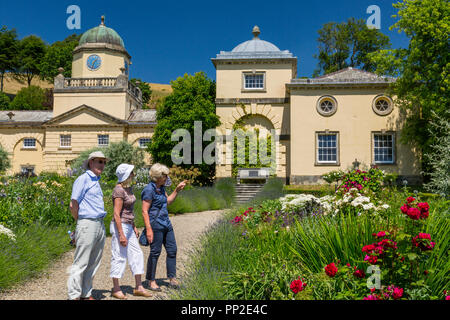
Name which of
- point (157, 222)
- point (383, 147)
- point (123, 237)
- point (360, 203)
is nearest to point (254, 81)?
point (383, 147)

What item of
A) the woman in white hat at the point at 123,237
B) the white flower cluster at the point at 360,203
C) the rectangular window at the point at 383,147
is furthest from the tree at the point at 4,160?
the white flower cluster at the point at 360,203

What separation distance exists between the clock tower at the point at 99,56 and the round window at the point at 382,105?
751 inches

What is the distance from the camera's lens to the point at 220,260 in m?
5.27

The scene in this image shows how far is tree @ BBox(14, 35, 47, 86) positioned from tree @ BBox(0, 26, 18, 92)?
26.5 inches

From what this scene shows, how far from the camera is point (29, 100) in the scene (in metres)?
45.2

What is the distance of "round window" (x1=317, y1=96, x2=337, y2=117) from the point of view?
23.1 metres

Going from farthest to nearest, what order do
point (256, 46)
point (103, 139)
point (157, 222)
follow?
point (103, 139)
point (256, 46)
point (157, 222)

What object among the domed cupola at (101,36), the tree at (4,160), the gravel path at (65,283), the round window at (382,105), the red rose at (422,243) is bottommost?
the gravel path at (65,283)

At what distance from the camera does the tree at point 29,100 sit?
145 ft

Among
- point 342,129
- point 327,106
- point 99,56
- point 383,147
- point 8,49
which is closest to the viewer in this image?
point 383,147

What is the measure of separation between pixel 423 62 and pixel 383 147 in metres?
5.49

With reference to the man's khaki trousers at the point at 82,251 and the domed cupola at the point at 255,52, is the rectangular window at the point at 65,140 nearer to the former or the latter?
the domed cupola at the point at 255,52

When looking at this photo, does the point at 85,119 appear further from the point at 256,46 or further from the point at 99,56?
the point at 256,46

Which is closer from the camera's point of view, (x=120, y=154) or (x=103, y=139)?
(x=120, y=154)
